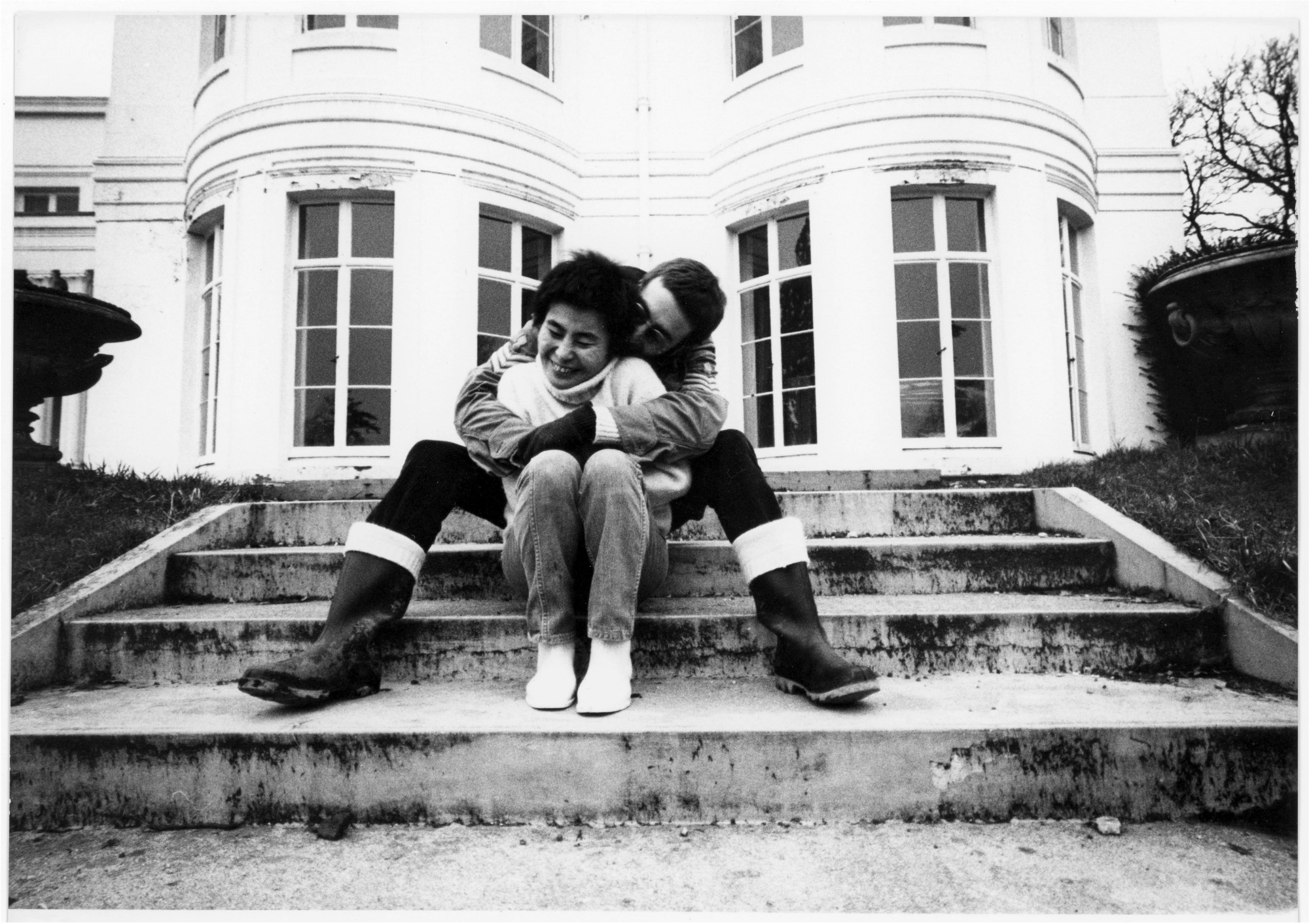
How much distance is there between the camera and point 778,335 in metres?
5.79

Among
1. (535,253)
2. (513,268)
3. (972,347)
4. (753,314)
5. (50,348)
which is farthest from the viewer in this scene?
(753,314)

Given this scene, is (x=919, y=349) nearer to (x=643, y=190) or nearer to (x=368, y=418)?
(x=643, y=190)

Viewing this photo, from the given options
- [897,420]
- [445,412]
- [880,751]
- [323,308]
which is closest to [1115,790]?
[880,751]

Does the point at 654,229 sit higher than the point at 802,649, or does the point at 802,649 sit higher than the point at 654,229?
the point at 654,229

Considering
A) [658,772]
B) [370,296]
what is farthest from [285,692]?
[370,296]

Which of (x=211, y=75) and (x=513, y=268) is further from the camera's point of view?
(x=513, y=268)

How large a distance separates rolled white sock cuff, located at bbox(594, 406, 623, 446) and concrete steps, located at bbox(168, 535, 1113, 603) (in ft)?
2.34

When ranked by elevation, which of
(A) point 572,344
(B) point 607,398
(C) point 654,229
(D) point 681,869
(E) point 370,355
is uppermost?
(C) point 654,229

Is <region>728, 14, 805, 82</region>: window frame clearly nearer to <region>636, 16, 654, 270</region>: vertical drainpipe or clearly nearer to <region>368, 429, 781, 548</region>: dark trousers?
<region>636, 16, 654, 270</region>: vertical drainpipe

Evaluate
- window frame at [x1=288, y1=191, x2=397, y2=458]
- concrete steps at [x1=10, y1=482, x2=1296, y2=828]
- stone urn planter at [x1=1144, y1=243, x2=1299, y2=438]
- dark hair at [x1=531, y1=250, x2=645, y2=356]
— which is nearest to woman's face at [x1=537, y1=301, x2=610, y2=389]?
dark hair at [x1=531, y1=250, x2=645, y2=356]

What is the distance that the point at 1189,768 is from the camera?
4.51 feet

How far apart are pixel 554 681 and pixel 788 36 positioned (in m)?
5.16

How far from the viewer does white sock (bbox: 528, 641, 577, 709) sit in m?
1.56

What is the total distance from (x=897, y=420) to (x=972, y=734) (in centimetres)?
401
